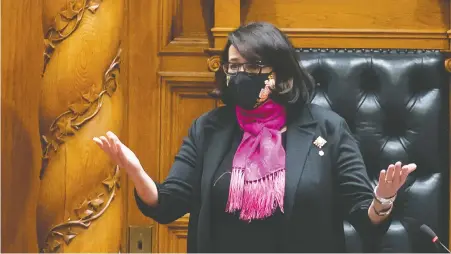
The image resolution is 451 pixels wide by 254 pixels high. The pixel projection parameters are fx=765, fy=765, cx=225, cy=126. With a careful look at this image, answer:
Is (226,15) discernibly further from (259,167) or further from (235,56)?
(259,167)

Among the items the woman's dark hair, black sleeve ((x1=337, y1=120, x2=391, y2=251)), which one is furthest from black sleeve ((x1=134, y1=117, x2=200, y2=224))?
black sleeve ((x1=337, y1=120, x2=391, y2=251))

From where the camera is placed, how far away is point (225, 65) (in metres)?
1.38

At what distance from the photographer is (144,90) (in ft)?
6.05

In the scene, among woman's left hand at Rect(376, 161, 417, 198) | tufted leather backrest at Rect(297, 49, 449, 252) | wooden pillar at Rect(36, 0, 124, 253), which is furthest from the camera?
wooden pillar at Rect(36, 0, 124, 253)

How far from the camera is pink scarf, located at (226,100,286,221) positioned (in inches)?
50.5

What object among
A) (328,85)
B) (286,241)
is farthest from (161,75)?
(286,241)

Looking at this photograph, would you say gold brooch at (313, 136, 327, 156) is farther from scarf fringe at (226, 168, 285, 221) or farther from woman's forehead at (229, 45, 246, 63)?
woman's forehead at (229, 45, 246, 63)

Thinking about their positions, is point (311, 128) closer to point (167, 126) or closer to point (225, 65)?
point (225, 65)

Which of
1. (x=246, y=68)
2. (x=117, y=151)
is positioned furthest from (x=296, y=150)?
(x=117, y=151)

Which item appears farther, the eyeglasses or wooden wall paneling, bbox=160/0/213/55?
wooden wall paneling, bbox=160/0/213/55

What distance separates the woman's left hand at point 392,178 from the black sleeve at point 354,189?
7 centimetres

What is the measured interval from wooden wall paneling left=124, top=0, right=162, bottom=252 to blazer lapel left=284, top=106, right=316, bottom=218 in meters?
0.56

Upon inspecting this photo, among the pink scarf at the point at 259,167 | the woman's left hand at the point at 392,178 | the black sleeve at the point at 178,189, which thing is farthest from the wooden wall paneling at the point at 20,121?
the woman's left hand at the point at 392,178

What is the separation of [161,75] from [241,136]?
20.2 inches
